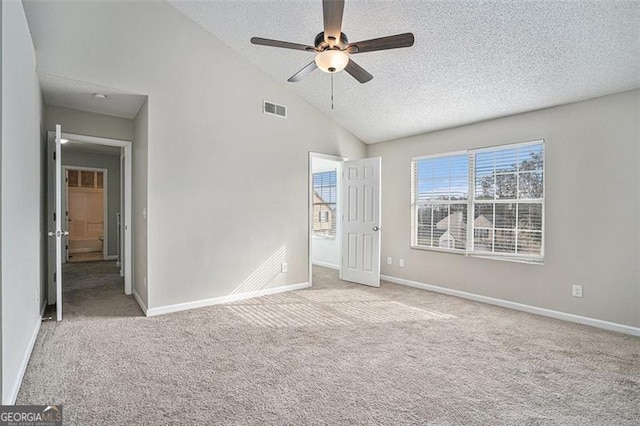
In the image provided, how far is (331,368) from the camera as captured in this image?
101 inches

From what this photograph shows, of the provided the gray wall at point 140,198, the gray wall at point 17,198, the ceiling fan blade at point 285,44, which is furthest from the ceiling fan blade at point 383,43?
the gray wall at point 140,198

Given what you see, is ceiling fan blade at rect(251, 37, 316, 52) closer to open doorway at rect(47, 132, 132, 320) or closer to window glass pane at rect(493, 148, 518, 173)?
open doorway at rect(47, 132, 132, 320)

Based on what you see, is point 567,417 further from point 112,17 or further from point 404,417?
point 112,17

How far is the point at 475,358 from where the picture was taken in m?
2.76

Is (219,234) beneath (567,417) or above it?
above

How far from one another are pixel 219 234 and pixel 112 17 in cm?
258

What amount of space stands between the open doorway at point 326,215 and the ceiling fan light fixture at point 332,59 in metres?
4.01

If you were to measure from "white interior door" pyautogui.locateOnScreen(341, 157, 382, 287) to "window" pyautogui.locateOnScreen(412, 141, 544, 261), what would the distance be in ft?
2.17

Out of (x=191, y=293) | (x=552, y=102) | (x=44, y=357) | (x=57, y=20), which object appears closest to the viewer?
(x=44, y=357)

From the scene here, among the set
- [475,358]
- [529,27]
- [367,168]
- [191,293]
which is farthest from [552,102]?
[191,293]

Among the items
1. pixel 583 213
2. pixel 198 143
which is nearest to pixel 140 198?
pixel 198 143

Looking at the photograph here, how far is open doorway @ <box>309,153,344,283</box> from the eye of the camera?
273 inches

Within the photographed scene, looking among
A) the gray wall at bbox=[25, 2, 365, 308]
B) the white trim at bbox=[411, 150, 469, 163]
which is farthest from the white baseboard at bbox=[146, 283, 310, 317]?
the white trim at bbox=[411, 150, 469, 163]

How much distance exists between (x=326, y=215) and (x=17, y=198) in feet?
18.0
